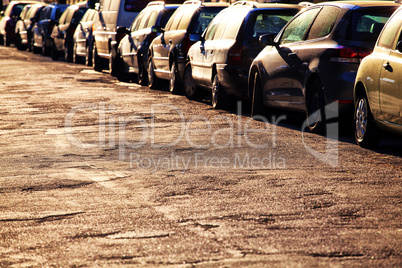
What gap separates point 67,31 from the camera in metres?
27.9

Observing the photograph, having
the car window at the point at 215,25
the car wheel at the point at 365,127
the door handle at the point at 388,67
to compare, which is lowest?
the car wheel at the point at 365,127

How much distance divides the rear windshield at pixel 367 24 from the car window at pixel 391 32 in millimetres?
820

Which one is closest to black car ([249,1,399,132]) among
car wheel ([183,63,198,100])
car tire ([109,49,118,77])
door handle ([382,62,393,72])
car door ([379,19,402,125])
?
car door ([379,19,402,125])

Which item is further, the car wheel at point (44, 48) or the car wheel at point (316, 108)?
the car wheel at point (44, 48)

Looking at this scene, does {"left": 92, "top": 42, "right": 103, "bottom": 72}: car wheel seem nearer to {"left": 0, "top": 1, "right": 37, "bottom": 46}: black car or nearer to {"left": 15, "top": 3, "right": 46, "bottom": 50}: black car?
{"left": 15, "top": 3, "right": 46, "bottom": 50}: black car

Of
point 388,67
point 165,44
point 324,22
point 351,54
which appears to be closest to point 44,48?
point 165,44

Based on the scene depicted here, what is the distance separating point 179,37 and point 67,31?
12.8 metres

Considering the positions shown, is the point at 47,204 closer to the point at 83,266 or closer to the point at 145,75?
the point at 83,266

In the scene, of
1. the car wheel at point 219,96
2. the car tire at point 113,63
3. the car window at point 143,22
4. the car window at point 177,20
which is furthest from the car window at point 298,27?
the car tire at point 113,63

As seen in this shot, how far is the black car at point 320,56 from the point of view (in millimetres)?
9805

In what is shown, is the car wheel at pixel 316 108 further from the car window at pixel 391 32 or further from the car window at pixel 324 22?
the car window at pixel 391 32

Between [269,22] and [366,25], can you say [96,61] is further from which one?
[366,25]

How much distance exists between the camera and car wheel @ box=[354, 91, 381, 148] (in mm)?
9109

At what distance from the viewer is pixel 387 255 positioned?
188 inches
